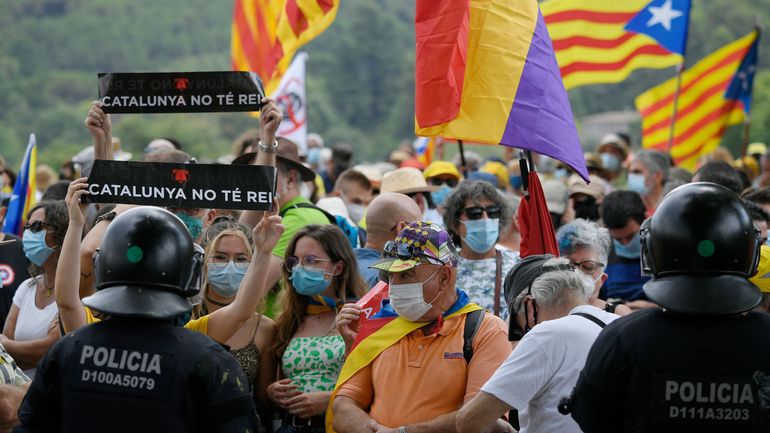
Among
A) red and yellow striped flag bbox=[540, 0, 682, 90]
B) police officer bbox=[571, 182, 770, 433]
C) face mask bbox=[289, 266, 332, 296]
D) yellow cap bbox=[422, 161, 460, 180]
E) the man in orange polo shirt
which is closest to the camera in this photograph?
police officer bbox=[571, 182, 770, 433]

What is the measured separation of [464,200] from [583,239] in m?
1.18

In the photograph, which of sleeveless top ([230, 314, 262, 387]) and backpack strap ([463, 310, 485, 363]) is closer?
backpack strap ([463, 310, 485, 363])

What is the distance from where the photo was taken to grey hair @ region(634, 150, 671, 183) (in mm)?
10130

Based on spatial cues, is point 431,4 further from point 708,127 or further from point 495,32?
point 708,127

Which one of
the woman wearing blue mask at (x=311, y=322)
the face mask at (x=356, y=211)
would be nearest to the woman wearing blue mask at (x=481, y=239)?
the woman wearing blue mask at (x=311, y=322)

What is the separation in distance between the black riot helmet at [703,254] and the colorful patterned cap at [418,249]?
172cm

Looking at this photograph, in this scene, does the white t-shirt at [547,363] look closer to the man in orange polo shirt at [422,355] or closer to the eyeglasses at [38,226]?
the man in orange polo shirt at [422,355]

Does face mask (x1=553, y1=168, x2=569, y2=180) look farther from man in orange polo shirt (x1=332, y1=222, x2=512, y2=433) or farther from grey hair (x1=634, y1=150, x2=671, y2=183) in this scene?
man in orange polo shirt (x1=332, y1=222, x2=512, y2=433)

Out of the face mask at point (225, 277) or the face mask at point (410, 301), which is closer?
the face mask at point (410, 301)

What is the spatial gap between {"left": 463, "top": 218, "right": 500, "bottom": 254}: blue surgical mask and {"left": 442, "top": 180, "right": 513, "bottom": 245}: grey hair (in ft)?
0.44

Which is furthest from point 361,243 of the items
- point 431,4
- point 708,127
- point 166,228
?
point 708,127

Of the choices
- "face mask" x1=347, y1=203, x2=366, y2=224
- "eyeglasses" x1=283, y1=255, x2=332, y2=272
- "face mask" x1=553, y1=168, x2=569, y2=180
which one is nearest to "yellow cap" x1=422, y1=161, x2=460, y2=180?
"face mask" x1=347, y1=203, x2=366, y2=224

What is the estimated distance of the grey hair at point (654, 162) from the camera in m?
10.1

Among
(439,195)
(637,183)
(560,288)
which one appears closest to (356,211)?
(439,195)
